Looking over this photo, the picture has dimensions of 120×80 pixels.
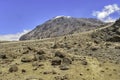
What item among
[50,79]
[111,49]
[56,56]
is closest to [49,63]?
[56,56]

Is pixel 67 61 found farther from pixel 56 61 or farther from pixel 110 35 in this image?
pixel 110 35

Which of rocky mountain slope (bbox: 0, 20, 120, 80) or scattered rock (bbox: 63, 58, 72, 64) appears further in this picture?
scattered rock (bbox: 63, 58, 72, 64)

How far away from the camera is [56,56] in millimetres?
37531

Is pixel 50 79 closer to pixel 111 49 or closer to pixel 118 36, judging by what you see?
pixel 111 49

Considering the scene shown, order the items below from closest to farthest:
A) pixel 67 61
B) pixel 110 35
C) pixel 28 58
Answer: pixel 67 61
pixel 28 58
pixel 110 35

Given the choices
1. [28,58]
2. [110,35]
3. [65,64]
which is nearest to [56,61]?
[65,64]

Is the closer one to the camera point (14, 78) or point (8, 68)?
point (14, 78)

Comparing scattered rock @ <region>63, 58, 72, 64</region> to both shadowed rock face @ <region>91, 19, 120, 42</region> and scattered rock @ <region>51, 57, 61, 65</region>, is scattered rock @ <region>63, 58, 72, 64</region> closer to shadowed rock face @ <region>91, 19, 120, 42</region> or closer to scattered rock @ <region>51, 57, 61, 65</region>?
scattered rock @ <region>51, 57, 61, 65</region>

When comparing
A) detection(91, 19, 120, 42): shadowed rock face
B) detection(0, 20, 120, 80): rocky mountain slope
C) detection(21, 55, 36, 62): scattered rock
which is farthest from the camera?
detection(91, 19, 120, 42): shadowed rock face

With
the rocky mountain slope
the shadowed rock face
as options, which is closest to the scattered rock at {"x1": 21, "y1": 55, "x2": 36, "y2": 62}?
the rocky mountain slope

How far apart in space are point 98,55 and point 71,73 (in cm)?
821

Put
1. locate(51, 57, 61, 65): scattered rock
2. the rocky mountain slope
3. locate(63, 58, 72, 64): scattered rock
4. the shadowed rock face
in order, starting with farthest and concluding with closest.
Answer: the shadowed rock face → locate(63, 58, 72, 64): scattered rock → locate(51, 57, 61, 65): scattered rock → the rocky mountain slope

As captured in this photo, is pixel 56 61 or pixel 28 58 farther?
pixel 28 58

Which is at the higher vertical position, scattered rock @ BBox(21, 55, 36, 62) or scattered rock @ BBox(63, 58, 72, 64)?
scattered rock @ BBox(21, 55, 36, 62)
